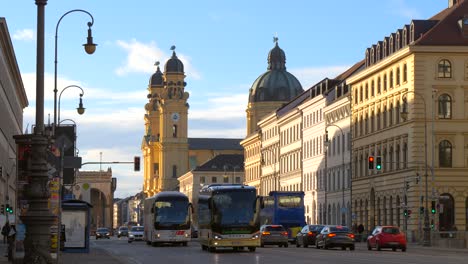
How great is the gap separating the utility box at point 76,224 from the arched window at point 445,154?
41371 millimetres

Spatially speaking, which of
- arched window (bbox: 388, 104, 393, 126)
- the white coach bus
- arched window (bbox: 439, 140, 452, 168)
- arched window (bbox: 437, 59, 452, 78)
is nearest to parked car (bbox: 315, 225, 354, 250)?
the white coach bus

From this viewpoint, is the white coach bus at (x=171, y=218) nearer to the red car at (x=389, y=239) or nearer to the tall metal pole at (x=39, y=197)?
the red car at (x=389, y=239)

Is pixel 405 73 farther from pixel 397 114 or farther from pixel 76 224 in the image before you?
pixel 76 224

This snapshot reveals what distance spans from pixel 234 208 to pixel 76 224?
783 centimetres

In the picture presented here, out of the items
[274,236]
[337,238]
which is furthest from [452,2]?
[337,238]

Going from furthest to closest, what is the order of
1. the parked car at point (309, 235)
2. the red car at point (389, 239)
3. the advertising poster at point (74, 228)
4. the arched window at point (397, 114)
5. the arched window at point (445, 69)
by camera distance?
the arched window at point (397, 114) → the arched window at point (445, 69) → the parked car at point (309, 235) → the red car at point (389, 239) → the advertising poster at point (74, 228)

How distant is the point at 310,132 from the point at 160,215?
68134 mm

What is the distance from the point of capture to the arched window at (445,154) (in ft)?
A: 319

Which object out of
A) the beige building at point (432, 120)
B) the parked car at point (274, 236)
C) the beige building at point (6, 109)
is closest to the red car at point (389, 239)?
the parked car at point (274, 236)

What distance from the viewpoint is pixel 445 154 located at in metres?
97.6

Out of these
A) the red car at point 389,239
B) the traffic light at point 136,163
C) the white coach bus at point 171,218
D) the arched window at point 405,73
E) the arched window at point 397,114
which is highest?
the arched window at point 405,73

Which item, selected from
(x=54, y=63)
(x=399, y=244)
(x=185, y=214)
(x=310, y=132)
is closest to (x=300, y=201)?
(x=185, y=214)

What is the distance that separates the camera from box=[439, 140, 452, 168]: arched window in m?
97.4

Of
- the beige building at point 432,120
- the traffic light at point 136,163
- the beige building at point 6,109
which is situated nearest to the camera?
the traffic light at point 136,163
